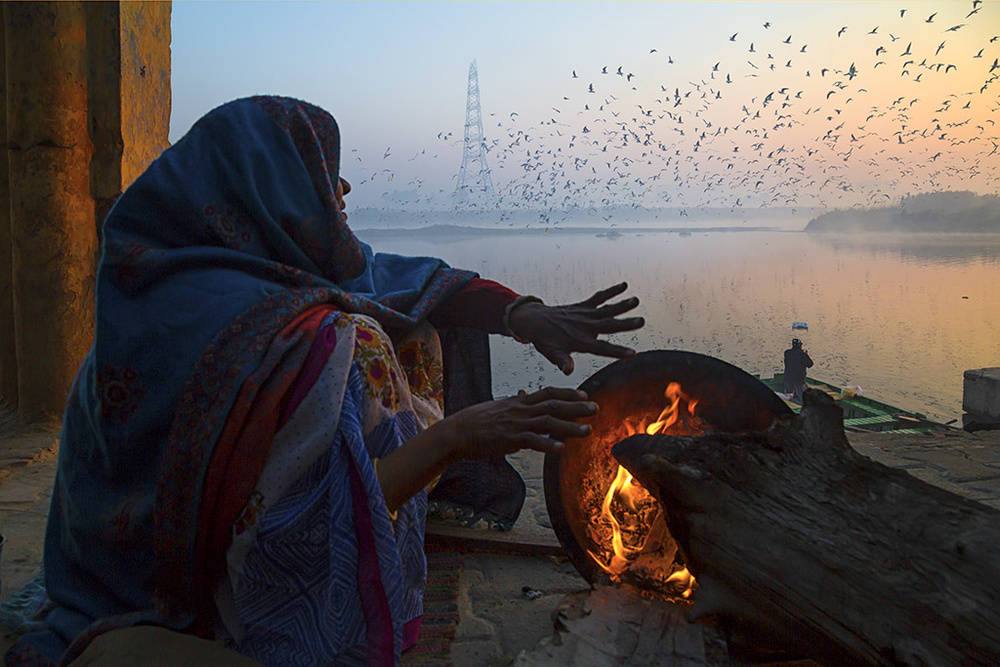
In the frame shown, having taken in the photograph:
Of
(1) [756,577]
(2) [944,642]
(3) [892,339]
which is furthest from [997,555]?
(3) [892,339]

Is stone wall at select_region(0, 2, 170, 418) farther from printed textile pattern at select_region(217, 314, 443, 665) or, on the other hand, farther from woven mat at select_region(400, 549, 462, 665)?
printed textile pattern at select_region(217, 314, 443, 665)

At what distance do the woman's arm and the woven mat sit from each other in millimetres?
725

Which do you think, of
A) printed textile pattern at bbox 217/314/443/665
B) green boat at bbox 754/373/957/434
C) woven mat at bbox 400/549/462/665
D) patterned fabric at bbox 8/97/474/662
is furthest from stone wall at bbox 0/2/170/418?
green boat at bbox 754/373/957/434

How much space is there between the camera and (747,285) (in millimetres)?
21094

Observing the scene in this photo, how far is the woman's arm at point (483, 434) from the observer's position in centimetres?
167

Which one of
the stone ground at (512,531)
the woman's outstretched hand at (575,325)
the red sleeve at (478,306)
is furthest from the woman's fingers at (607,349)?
the stone ground at (512,531)

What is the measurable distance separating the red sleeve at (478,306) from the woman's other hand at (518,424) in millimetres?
834

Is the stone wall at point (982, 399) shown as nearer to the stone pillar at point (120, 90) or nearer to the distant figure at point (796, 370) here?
the distant figure at point (796, 370)

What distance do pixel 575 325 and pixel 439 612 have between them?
114 cm

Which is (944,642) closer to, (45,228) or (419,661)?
(419,661)

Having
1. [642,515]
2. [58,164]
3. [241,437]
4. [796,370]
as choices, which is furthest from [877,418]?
[58,164]

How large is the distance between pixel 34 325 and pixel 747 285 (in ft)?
64.9

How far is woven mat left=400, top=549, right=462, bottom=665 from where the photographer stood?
2168mm

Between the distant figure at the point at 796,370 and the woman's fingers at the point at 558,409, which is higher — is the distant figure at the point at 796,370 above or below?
below
